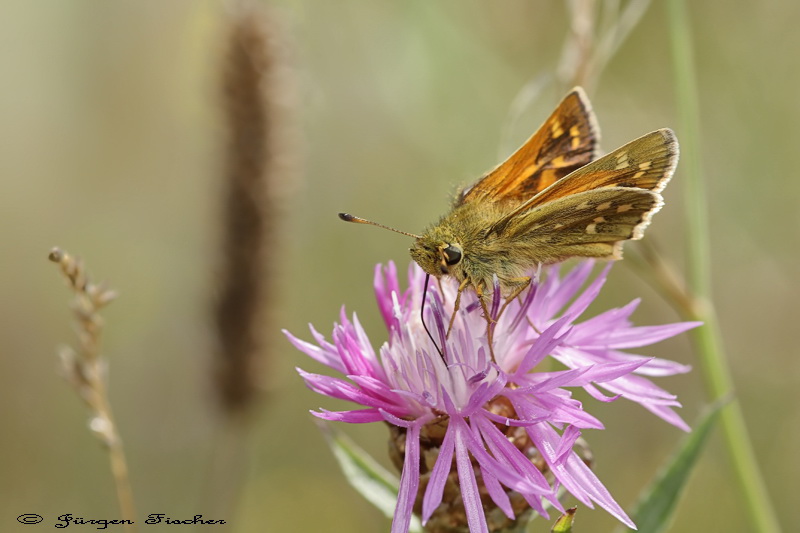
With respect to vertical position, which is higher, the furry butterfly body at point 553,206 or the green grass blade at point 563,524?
the furry butterfly body at point 553,206

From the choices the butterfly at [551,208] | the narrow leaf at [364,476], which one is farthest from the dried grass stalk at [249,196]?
the narrow leaf at [364,476]

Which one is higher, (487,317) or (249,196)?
(249,196)

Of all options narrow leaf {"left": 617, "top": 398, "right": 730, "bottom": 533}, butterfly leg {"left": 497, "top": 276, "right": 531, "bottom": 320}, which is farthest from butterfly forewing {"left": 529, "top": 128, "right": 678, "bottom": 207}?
narrow leaf {"left": 617, "top": 398, "right": 730, "bottom": 533}

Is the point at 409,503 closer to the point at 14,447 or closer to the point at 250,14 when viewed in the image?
the point at 250,14

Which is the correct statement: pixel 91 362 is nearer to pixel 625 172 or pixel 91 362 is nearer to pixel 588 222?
pixel 588 222

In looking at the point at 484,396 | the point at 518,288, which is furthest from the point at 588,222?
the point at 484,396

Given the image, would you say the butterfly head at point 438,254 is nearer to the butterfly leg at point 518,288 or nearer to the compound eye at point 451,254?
the compound eye at point 451,254
